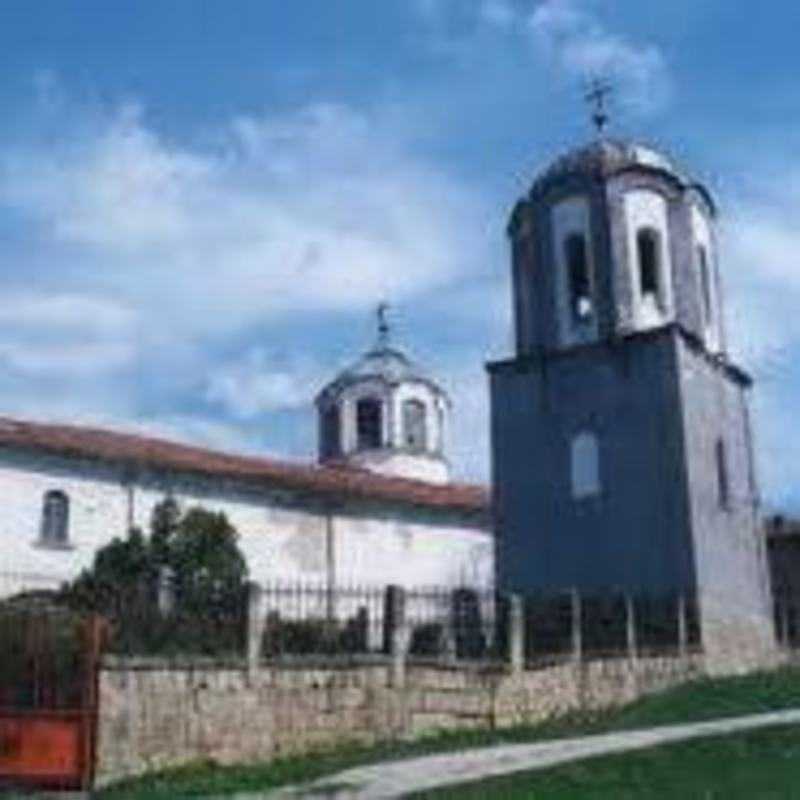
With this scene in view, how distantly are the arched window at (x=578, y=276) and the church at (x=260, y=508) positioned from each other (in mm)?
7070

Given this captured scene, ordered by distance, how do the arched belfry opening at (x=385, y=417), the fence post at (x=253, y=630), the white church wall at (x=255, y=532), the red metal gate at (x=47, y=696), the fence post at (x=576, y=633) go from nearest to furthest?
1. the red metal gate at (x=47, y=696)
2. the fence post at (x=253, y=630)
3. the fence post at (x=576, y=633)
4. the white church wall at (x=255, y=532)
5. the arched belfry opening at (x=385, y=417)

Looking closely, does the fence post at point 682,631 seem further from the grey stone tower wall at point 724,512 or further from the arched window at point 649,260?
the arched window at point 649,260

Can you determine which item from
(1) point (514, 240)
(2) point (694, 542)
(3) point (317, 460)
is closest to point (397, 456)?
(3) point (317, 460)

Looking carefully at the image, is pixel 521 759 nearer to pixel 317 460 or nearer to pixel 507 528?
pixel 507 528

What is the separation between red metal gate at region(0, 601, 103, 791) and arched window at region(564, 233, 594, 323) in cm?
1544

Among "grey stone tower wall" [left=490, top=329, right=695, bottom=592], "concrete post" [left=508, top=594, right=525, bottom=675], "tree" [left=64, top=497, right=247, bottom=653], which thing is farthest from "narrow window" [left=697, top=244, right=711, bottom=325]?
"concrete post" [left=508, top=594, right=525, bottom=675]

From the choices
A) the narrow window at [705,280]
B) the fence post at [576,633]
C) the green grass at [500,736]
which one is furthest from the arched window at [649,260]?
the fence post at [576,633]

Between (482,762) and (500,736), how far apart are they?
3479mm

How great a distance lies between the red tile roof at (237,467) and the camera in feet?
117

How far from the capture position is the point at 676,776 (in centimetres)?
1809

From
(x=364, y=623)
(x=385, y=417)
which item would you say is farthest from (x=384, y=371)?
(x=364, y=623)

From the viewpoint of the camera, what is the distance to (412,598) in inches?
935

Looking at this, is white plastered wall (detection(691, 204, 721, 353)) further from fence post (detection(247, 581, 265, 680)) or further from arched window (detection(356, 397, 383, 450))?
arched window (detection(356, 397, 383, 450))

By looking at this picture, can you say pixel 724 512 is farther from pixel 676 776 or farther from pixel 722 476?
pixel 676 776
